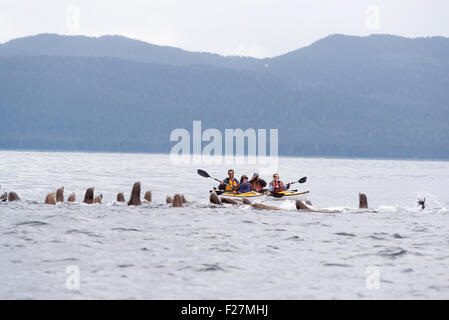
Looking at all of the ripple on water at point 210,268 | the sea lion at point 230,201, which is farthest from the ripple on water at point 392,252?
the sea lion at point 230,201

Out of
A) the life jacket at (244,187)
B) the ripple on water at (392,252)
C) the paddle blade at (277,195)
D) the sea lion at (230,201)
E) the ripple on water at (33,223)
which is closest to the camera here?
the ripple on water at (392,252)

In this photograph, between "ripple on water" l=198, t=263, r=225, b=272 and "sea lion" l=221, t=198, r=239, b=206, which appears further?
"sea lion" l=221, t=198, r=239, b=206

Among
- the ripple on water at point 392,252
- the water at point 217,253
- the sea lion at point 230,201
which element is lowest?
the ripple on water at point 392,252

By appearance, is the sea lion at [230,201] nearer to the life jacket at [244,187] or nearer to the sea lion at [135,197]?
the life jacket at [244,187]

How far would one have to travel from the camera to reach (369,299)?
14.1 metres

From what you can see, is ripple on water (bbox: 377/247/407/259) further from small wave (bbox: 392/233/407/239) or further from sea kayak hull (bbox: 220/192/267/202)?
sea kayak hull (bbox: 220/192/267/202)

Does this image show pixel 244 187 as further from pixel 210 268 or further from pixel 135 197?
pixel 210 268

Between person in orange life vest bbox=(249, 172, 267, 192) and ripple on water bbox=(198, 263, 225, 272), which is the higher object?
person in orange life vest bbox=(249, 172, 267, 192)

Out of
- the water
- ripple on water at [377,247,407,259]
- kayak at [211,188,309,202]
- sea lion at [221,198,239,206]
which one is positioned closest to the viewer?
the water

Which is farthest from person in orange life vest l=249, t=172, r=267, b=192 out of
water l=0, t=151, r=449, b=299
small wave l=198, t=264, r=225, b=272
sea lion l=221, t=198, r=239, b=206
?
small wave l=198, t=264, r=225, b=272

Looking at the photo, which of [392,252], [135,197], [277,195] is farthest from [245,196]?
[392,252]

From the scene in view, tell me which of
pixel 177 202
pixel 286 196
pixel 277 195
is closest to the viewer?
pixel 177 202

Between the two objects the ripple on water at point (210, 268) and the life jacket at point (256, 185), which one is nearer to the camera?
the ripple on water at point (210, 268)

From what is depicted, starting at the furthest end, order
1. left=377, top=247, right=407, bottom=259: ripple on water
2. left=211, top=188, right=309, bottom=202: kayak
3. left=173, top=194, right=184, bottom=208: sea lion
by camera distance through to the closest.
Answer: left=211, top=188, right=309, bottom=202: kayak < left=173, top=194, right=184, bottom=208: sea lion < left=377, top=247, right=407, bottom=259: ripple on water
